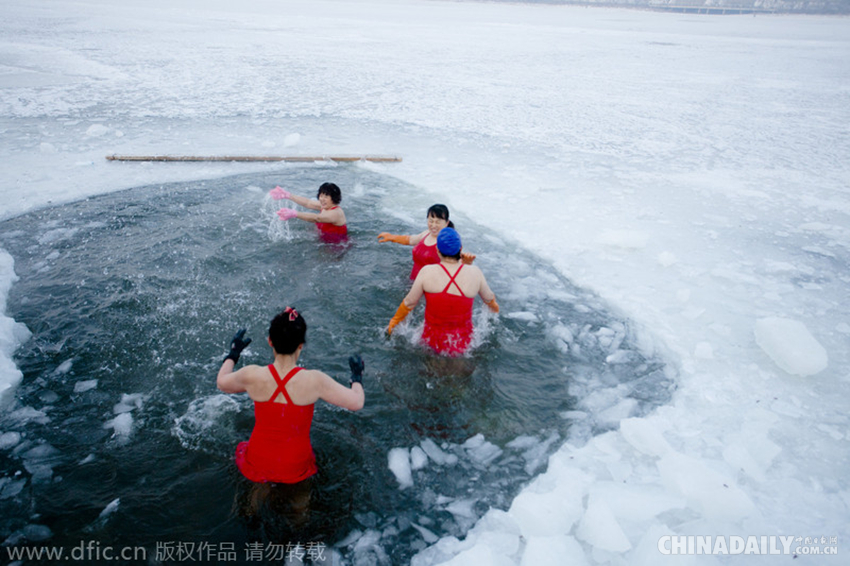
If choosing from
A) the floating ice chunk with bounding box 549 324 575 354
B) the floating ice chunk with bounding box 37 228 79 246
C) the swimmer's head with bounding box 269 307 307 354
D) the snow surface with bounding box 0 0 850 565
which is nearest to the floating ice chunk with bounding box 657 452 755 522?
the snow surface with bounding box 0 0 850 565

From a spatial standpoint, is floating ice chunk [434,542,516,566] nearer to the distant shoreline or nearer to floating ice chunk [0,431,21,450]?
floating ice chunk [0,431,21,450]

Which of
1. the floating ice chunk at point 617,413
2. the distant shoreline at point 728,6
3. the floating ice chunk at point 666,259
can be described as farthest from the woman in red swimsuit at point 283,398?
the distant shoreline at point 728,6

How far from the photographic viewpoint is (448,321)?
4371 millimetres

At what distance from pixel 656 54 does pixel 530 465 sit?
28506 millimetres

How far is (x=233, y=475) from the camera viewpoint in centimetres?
342

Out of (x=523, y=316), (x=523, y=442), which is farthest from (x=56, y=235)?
(x=523, y=442)

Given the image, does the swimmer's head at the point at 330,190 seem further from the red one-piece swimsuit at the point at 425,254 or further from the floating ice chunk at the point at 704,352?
the floating ice chunk at the point at 704,352

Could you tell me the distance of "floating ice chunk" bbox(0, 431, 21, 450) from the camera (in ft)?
11.5

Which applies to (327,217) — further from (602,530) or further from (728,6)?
(728,6)

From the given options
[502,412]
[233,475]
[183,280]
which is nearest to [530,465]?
[502,412]

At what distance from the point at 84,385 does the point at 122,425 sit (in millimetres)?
691

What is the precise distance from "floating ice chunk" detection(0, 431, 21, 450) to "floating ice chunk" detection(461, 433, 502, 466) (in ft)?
10.6

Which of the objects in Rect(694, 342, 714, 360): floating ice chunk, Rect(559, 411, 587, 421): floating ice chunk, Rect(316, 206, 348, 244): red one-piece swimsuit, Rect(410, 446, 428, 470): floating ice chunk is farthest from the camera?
Rect(316, 206, 348, 244): red one-piece swimsuit

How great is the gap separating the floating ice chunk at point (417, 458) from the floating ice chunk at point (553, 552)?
0.89 meters
